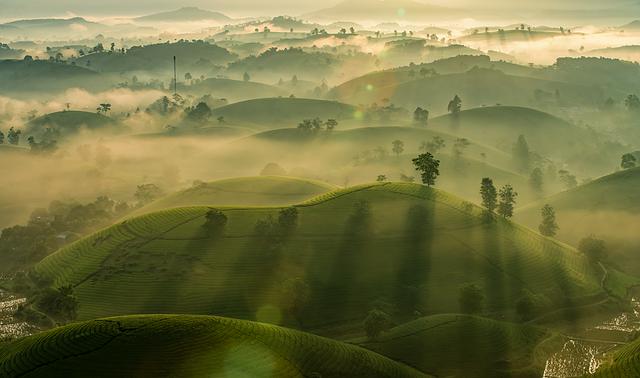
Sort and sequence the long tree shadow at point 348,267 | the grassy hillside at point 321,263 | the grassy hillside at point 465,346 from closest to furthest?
the grassy hillside at point 465,346 → the grassy hillside at point 321,263 → the long tree shadow at point 348,267

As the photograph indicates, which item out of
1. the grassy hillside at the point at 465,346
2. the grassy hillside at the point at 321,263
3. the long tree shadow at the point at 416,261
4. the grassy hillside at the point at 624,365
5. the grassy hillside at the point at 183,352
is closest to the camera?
the grassy hillside at the point at 183,352

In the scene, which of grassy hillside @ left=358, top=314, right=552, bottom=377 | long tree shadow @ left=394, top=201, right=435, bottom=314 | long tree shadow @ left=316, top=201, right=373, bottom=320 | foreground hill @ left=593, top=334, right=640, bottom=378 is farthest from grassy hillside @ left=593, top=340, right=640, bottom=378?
long tree shadow @ left=316, top=201, right=373, bottom=320

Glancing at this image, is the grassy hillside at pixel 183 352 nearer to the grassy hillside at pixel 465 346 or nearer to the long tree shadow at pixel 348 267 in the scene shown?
the grassy hillside at pixel 465 346

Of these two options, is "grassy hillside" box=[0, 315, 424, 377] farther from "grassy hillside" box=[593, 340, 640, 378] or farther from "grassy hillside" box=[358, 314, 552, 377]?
"grassy hillside" box=[593, 340, 640, 378]

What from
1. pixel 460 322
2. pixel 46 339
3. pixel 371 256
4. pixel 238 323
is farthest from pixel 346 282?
pixel 46 339

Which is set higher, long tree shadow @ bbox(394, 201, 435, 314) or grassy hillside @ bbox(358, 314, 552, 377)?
long tree shadow @ bbox(394, 201, 435, 314)

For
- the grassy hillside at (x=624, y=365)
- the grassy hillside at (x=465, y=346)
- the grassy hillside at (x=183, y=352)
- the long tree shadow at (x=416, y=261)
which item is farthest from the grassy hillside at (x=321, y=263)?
the grassy hillside at (x=624, y=365)
